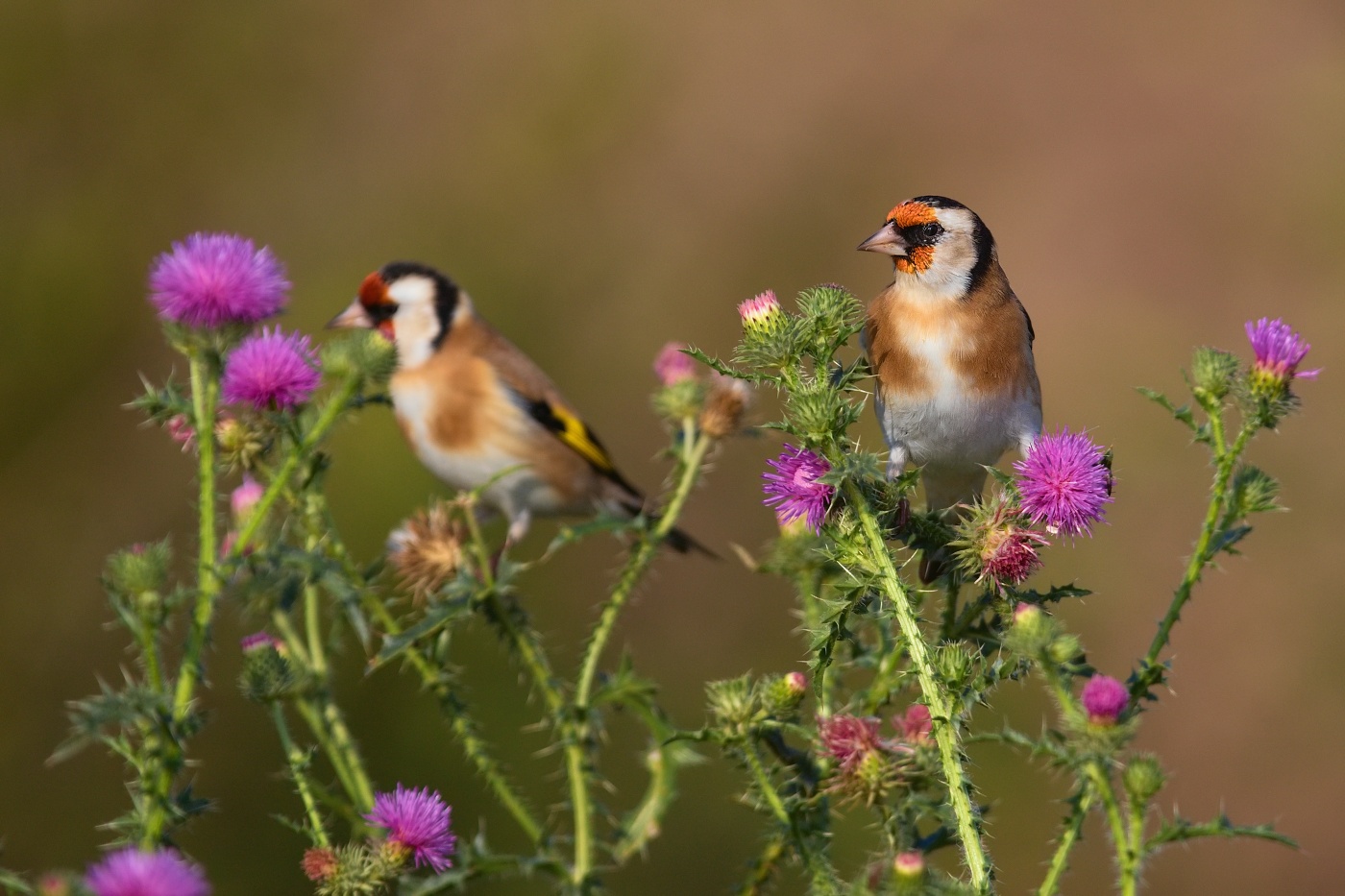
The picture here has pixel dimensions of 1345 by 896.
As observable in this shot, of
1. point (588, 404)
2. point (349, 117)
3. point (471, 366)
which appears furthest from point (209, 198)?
point (471, 366)

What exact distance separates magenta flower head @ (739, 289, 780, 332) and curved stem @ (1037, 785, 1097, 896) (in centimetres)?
73

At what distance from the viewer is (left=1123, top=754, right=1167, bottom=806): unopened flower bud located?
1.57 meters

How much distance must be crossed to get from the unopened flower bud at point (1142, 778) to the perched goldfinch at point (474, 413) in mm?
2572

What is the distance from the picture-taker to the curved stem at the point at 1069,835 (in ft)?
5.40

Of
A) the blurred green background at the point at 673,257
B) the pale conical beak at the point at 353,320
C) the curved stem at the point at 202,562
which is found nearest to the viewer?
the curved stem at the point at 202,562

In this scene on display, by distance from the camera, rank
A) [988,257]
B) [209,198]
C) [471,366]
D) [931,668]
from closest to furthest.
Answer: [931,668], [988,257], [471,366], [209,198]

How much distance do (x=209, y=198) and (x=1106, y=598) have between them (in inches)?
190

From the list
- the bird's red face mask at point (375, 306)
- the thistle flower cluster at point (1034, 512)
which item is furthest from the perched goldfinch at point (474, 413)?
the thistle flower cluster at point (1034, 512)

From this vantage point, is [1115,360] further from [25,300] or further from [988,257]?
[25,300]

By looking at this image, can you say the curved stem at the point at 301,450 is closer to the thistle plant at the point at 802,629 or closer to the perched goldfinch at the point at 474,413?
the thistle plant at the point at 802,629

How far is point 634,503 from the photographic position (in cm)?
452

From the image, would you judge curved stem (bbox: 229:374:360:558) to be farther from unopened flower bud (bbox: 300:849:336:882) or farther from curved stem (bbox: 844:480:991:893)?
curved stem (bbox: 844:480:991:893)

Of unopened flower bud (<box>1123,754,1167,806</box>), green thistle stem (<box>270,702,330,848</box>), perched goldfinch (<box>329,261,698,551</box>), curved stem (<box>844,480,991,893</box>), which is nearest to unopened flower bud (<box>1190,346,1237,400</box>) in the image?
curved stem (<box>844,480,991,893</box>)

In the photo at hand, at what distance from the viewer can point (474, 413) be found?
13.9ft
